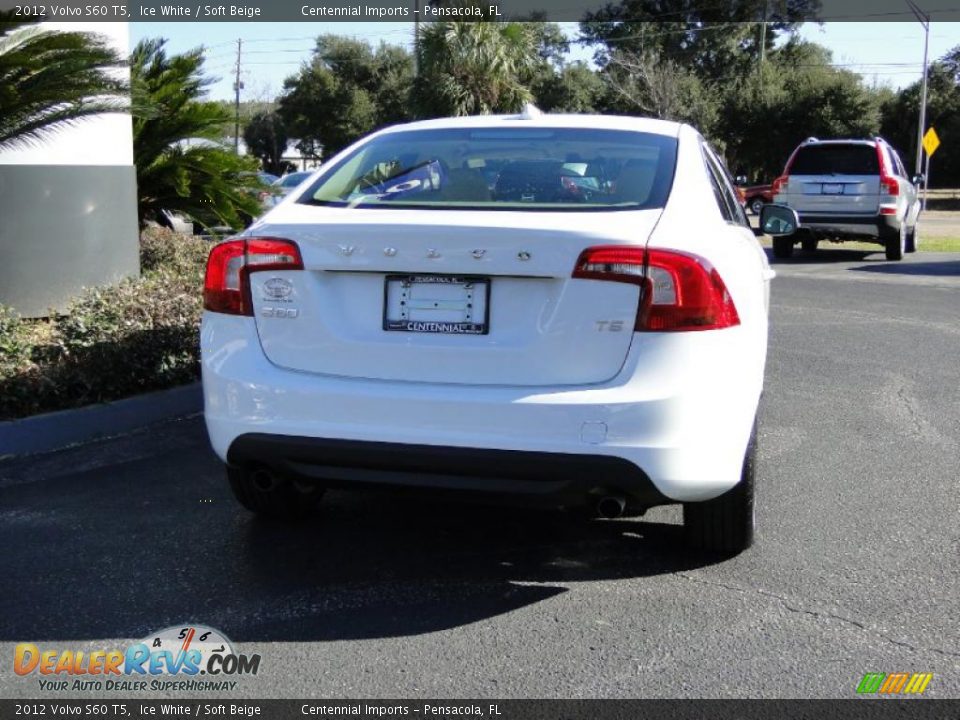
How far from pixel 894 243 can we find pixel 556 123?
1427cm

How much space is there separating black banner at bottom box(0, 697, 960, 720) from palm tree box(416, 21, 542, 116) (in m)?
27.4

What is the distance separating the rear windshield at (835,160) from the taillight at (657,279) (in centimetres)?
1492

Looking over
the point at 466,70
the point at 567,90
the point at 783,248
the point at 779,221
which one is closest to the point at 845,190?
the point at 783,248

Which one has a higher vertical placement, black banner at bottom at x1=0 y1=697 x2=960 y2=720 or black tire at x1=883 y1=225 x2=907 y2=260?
black tire at x1=883 y1=225 x2=907 y2=260

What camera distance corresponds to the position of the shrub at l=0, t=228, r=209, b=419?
→ 230 inches

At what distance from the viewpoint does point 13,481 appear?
16.7 feet

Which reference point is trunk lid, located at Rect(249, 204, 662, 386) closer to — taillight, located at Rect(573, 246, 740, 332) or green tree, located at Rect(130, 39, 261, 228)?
taillight, located at Rect(573, 246, 740, 332)

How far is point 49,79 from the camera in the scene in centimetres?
723

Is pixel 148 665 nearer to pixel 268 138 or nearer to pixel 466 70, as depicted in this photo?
pixel 466 70

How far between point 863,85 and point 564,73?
13318mm

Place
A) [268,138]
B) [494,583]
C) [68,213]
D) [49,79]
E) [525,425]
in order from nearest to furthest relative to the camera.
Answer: [525,425]
[494,583]
[49,79]
[68,213]
[268,138]

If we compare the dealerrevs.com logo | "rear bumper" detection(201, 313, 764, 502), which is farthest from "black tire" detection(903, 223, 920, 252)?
the dealerrevs.com logo

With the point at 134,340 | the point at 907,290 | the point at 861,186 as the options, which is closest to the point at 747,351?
the point at 134,340

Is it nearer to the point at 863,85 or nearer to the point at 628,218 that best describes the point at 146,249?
the point at 628,218
